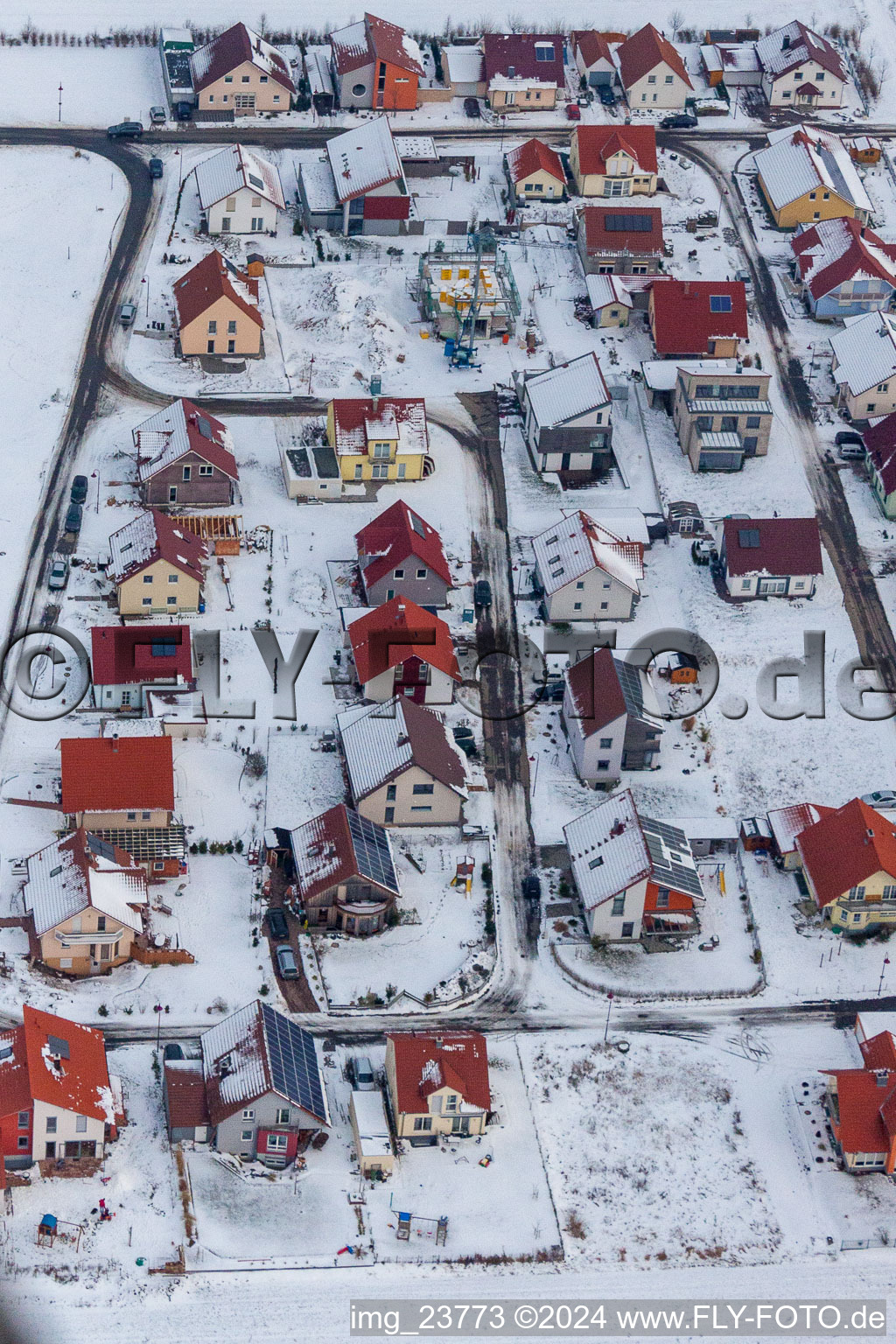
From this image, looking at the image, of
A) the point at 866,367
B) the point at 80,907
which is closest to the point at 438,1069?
the point at 80,907

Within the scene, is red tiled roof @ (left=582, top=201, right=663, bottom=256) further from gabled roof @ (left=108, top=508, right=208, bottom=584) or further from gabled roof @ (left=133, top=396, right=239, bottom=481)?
gabled roof @ (left=108, top=508, right=208, bottom=584)

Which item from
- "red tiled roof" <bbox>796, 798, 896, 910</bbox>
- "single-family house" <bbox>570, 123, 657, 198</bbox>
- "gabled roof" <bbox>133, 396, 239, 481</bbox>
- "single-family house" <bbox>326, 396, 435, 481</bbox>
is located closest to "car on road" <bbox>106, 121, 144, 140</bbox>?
"single-family house" <bbox>570, 123, 657, 198</bbox>

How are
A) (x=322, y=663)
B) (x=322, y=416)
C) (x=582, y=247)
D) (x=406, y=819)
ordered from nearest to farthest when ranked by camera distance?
(x=406, y=819) → (x=322, y=663) → (x=322, y=416) → (x=582, y=247)

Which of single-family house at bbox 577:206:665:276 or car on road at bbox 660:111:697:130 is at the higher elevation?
car on road at bbox 660:111:697:130

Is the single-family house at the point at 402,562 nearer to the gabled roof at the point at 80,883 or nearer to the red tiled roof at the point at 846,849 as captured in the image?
the gabled roof at the point at 80,883

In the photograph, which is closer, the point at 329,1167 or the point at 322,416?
the point at 329,1167

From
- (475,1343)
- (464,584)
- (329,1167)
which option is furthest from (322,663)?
(475,1343)

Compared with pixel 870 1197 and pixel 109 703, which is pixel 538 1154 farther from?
pixel 109 703

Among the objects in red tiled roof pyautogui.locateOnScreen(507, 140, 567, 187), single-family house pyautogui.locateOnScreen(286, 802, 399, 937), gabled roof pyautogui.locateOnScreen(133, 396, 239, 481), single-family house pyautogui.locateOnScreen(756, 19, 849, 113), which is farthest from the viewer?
single-family house pyautogui.locateOnScreen(756, 19, 849, 113)
